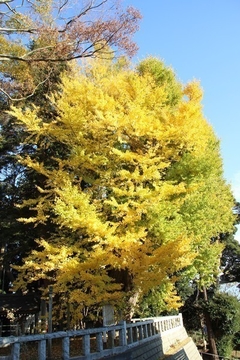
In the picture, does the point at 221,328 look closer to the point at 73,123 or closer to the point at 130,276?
the point at 130,276

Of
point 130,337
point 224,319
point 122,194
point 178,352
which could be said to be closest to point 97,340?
point 130,337

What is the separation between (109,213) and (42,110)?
7.85m

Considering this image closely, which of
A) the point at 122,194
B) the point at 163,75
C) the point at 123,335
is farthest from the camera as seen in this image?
the point at 163,75

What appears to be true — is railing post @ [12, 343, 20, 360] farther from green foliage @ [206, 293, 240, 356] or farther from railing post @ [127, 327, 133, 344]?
green foliage @ [206, 293, 240, 356]

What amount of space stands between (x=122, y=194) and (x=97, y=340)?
4.12m

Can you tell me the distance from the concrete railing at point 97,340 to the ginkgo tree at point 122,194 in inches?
38.2

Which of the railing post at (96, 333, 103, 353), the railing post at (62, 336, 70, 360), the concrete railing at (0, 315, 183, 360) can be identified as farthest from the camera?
the railing post at (96, 333, 103, 353)

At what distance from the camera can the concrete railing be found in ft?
19.5

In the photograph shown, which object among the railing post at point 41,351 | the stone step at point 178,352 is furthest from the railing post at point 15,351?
the stone step at point 178,352

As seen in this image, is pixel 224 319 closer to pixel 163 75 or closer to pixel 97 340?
pixel 163 75

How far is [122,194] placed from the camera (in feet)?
33.7

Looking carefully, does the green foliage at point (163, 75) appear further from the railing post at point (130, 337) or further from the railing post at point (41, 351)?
the railing post at point (41, 351)

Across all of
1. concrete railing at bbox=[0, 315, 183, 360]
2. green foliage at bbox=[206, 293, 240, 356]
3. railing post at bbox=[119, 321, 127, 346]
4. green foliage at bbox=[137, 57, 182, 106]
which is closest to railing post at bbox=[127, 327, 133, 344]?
concrete railing at bbox=[0, 315, 183, 360]

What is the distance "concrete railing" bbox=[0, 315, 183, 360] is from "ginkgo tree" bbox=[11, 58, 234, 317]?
97cm
